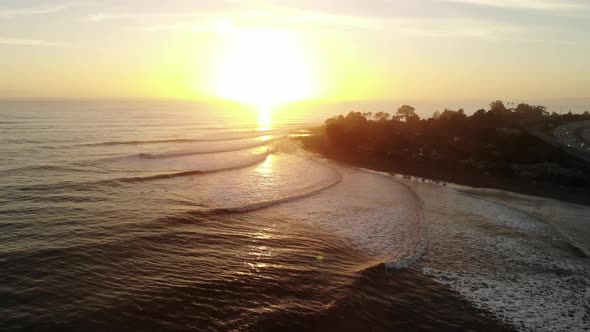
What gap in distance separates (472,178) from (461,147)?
40.8ft

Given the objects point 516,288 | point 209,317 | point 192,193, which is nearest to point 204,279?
point 209,317

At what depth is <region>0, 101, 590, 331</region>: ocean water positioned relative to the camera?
14.0 metres

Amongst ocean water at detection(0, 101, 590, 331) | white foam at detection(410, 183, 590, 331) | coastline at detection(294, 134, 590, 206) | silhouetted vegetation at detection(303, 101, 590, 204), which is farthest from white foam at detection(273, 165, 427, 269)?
silhouetted vegetation at detection(303, 101, 590, 204)

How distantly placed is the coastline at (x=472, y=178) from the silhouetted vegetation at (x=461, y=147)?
0.12 meters

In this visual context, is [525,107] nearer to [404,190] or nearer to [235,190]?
[404,190]

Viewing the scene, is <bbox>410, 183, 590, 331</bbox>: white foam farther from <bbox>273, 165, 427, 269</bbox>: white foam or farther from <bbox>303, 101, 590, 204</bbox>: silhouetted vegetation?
<bbox>303, 101, 590, 204</bbox>: silhouetted vegetation

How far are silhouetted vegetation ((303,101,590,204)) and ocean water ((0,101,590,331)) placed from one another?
9.85m

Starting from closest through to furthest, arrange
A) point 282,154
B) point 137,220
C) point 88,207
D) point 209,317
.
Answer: point 209,317, point 137,220, point 88,207, point 282,154

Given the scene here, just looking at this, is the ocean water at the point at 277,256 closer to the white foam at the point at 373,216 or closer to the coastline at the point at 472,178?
the white foam at the point at 373,216

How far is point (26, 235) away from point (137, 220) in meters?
5.50

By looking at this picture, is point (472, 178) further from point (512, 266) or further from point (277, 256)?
point (277, 256)

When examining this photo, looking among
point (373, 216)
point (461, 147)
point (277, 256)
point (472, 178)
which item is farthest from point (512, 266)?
point (461, 147)

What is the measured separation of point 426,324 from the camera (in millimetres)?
13969

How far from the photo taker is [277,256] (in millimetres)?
19516
